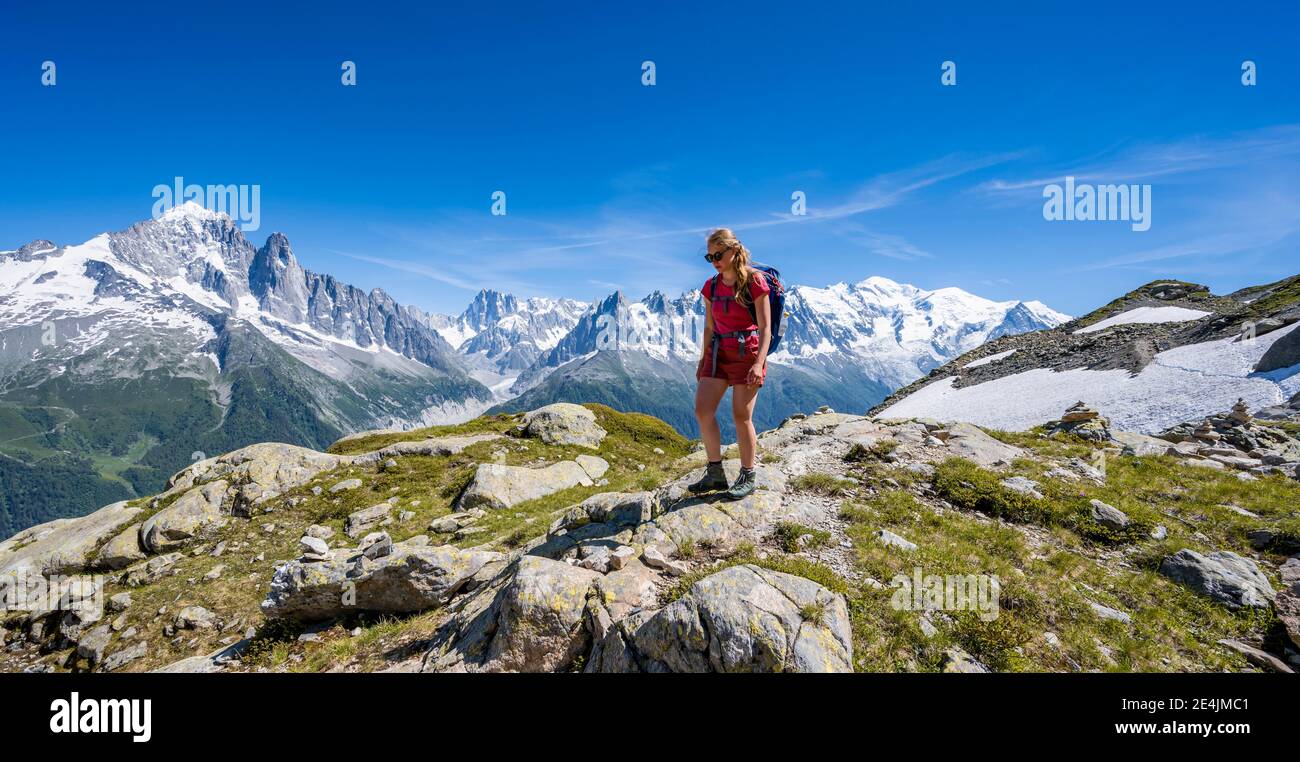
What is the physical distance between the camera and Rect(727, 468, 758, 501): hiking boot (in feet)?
33.9

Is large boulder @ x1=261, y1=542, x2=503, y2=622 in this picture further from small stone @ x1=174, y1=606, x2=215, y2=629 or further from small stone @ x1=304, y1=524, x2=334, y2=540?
small stone @ x1=304, y1=524, x2=334, y2=540

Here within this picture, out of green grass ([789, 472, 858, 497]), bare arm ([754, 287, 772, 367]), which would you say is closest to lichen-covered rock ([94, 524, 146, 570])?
bare arm ([754, 287, 772, 367])

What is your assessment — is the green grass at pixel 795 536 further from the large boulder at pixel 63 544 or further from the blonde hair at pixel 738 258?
the large boulder at pixel 63 544

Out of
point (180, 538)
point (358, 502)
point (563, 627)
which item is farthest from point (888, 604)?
point (180, 538)

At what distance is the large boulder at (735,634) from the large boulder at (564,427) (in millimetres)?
20377

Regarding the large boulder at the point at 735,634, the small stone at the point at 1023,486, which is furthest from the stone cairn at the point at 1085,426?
the large boulder at the point at 735,634

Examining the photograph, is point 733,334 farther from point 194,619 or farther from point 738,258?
point 194,619

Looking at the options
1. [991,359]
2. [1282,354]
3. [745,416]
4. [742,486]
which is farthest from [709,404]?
[991,359]

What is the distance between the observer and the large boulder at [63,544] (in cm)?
1562

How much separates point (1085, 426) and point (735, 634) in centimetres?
2340
